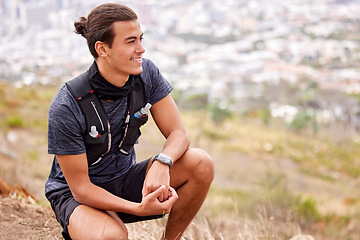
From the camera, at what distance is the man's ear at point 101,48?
5.56 feet

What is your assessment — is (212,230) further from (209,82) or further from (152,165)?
(209,82)

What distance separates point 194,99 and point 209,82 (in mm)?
21310

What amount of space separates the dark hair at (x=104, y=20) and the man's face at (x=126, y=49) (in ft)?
0.06

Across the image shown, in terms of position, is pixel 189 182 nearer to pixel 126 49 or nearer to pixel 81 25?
pixel 126 49

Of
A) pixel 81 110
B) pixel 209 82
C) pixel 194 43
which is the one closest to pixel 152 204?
pixel 81 110

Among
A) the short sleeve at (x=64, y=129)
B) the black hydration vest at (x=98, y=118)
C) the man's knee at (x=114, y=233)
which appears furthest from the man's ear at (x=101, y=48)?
the man's knee at (x=114, y=233)

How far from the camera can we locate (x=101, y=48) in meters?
1.71

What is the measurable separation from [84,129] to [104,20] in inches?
16.7

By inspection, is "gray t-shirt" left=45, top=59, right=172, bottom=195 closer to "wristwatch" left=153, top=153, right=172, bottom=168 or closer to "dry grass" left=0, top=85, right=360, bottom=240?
"wristwatch" left=153, top=153, right=172, bottom=168

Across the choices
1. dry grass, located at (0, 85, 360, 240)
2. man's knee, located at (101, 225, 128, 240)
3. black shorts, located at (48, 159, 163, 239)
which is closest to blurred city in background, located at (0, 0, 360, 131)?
dry grass, located at (0, 85, 360, 240)

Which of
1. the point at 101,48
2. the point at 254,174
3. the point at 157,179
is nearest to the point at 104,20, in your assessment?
the point at 101,48

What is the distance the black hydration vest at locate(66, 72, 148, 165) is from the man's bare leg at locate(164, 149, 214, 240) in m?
0.25

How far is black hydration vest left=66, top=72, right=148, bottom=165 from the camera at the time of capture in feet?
5.48

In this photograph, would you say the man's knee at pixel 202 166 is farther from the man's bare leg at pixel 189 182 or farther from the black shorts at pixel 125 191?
the black shorts at pixel 125 191
